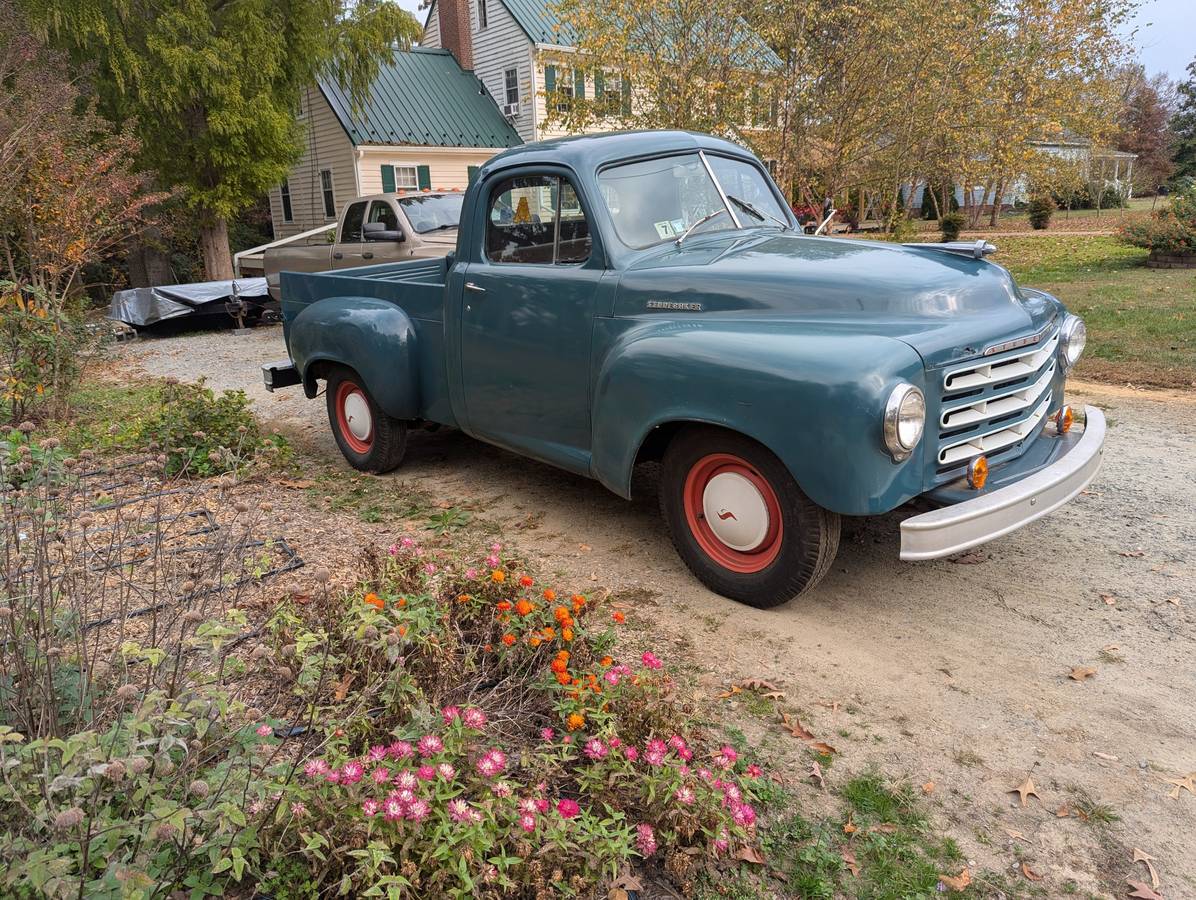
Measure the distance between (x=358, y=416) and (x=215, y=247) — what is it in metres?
13.4

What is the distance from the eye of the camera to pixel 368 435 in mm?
5906

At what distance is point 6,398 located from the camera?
A: 6.25 m

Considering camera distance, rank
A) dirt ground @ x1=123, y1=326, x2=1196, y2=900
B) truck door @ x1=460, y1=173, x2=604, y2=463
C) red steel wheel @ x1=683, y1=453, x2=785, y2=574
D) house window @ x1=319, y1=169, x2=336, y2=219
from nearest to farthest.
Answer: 1. dirt ground @ x1=123, y1=326, x2=1196, y2=900
2. red steel wheel @ x1=683, y1=453, x2=785, y2=574
3. truck door @ x1=460, y1=173, x2=604, y2=463
4. house window @ x1=319, y1=169, x2=336, y2=219

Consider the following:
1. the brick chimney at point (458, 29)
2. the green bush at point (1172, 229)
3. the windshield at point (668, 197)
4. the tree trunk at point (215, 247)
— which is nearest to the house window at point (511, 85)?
the brick chimney at point (458, 29)

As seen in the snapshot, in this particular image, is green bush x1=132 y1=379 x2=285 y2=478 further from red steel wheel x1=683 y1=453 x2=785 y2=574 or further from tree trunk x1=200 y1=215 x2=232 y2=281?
tree trunk x1=200 y1=215 x2=232 y2=281

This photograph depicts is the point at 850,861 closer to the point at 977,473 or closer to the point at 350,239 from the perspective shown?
the point at 977,473

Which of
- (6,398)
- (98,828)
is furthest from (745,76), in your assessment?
(98,828)

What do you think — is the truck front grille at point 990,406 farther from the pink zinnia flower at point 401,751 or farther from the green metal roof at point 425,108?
the green metal roof at point 425,108

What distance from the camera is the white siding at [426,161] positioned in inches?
872

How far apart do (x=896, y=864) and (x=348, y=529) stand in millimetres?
3395

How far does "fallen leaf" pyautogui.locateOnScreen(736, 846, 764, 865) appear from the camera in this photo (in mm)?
2375

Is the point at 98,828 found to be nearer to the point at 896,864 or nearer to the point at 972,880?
the point at 896,864

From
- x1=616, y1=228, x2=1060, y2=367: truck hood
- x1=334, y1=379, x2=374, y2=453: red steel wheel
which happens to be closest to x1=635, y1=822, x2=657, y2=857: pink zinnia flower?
x1=616, y1=228, x2=1060, y2=367: truck hood

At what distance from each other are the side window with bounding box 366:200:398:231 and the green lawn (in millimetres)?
7834
